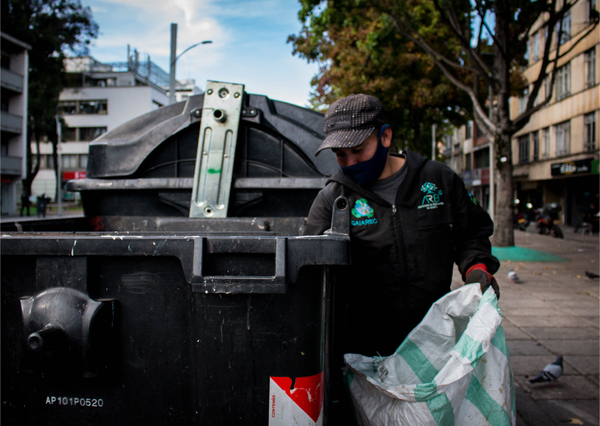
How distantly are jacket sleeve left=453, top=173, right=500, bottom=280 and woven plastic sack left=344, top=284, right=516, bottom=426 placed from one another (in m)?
0.26

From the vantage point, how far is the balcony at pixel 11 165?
92.4ft

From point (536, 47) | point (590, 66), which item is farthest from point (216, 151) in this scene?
point (536, 47)

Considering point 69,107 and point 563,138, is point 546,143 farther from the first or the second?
point 69,107

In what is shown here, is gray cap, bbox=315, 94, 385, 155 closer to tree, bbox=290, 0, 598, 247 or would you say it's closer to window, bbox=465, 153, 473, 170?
tree, bbox=290, 0, 598, 247

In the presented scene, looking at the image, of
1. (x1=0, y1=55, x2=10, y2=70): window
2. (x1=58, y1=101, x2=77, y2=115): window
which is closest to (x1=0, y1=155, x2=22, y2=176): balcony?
(x1=0, y1=55, x2=10, y2=70): window

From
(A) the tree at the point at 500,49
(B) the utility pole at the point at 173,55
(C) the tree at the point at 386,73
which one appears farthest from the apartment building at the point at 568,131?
(B) the utility pole at the point at 173,55

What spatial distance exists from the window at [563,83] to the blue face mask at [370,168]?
22.9 m

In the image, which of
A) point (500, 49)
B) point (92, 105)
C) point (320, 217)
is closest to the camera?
point (320, 217)

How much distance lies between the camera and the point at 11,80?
28.4 meters

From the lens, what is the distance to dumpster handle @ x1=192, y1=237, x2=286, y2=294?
4.66ft

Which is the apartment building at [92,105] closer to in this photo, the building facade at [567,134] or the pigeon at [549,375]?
the building facade at [567,134]

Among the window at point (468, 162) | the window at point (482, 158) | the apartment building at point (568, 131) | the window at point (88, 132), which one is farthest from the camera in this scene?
the window at point (88, 132)

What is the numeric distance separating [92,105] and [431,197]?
51.5 m

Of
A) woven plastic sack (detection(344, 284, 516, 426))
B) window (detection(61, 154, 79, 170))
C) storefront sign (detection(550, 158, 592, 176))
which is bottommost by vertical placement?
woven plastic sack (detection(344, 284, 516, 426))
